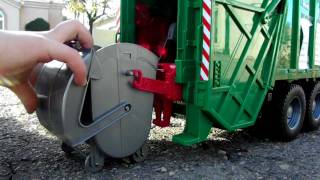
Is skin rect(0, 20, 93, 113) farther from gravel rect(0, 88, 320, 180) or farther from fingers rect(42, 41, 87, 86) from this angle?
gravel rect(0, 88, 320, 180)

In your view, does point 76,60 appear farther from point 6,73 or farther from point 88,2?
point 88,2

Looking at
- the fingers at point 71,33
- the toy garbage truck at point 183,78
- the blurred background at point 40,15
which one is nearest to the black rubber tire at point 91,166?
the toy garbage truck at point 183,78

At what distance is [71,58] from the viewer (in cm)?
317

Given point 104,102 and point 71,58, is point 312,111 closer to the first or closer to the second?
point 104,102

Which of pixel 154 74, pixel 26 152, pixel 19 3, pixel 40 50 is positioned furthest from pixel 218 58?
pixel 19 3

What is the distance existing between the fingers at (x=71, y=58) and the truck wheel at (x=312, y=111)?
3811 mm

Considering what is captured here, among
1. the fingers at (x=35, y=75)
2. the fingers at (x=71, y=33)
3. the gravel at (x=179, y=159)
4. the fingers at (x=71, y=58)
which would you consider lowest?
the gravel at (x=179, y=159)

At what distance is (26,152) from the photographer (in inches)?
181

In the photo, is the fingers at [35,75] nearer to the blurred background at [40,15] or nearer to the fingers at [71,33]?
the fingers at [71,33]

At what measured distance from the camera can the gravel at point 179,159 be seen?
3945 millimetres

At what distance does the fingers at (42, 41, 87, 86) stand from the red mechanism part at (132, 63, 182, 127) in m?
0.67

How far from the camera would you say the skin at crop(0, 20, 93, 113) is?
8.98 ft

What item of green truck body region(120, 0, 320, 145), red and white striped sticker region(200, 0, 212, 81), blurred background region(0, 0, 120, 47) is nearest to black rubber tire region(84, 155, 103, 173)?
green truck body region(120, 0, 320, 145)

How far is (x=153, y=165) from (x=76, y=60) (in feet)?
4.83
